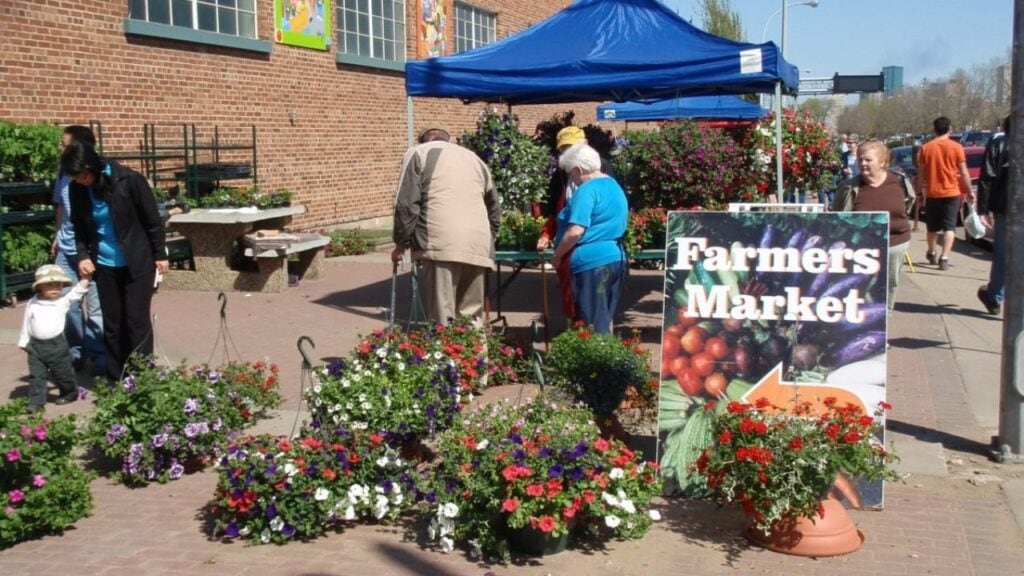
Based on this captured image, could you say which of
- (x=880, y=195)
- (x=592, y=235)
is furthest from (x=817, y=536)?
(x=880, y=195)

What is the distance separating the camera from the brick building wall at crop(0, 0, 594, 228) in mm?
12039

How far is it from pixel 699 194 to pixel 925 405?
3458mm

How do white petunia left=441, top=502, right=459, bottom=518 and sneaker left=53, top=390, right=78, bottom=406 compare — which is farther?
sneaker left=53, top=390, right=78, bottom=406

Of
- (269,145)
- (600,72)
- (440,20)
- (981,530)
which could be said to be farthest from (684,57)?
(440,20)

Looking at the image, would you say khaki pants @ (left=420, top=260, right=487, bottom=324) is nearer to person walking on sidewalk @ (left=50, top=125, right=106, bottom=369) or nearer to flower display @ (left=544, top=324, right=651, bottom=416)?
flower display @ (left=544, top=324, right=651, bottom=416)

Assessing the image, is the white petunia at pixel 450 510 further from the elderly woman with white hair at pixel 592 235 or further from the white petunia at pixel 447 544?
the elderly woman with white hair at pixel 592 235

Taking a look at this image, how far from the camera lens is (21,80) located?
11742 mm

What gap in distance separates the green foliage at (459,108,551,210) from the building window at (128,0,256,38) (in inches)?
217

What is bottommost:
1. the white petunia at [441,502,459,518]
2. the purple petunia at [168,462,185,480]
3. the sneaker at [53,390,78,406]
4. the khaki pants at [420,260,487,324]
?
the purple petunia at [168,462,185,480]

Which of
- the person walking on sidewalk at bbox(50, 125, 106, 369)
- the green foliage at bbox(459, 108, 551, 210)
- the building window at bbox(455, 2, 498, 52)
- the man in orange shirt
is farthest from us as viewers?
the building window at bbox(455, 2, 498, 52)

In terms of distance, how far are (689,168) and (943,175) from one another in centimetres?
559

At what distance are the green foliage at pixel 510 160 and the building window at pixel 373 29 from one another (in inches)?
344

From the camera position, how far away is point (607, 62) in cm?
1001

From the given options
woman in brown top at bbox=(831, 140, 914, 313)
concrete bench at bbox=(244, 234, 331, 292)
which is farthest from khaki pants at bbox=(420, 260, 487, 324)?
concrete bench at bbox=(244, 234, 331, 292)
